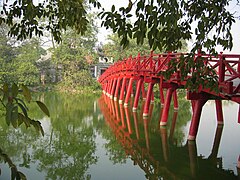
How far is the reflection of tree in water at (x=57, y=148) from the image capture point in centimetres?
610

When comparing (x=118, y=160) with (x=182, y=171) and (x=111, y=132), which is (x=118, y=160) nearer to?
(x=182, y=171)

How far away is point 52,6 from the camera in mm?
2822

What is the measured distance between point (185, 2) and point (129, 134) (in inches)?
297

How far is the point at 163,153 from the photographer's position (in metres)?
7.13

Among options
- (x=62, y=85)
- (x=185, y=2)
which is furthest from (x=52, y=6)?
(x=62, y=85)

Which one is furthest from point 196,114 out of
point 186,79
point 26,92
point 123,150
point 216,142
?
point 26,92

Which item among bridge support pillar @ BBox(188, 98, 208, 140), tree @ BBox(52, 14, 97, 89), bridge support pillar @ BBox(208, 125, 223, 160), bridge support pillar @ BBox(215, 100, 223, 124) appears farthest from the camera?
tree @ BBox(52, 14, 97, 89)

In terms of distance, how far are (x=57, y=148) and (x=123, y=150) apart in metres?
1.73

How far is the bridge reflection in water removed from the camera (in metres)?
5.79

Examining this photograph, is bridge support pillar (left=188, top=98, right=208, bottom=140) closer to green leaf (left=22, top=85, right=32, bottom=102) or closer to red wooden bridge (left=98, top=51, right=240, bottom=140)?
red wooden bridge (left=98, top=51, right=240, bottom=140)

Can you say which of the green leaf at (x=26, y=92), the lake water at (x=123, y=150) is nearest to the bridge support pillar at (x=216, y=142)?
the lake water at (x=123, y=150)

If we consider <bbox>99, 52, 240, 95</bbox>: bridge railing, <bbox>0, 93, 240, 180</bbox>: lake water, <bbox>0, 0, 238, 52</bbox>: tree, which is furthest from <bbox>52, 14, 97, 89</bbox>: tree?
<bbox>0, 0, 238, 52</bbox>: tree

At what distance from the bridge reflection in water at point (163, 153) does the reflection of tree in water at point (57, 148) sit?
3.38 feet

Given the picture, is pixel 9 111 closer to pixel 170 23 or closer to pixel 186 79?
pixel 170 23
